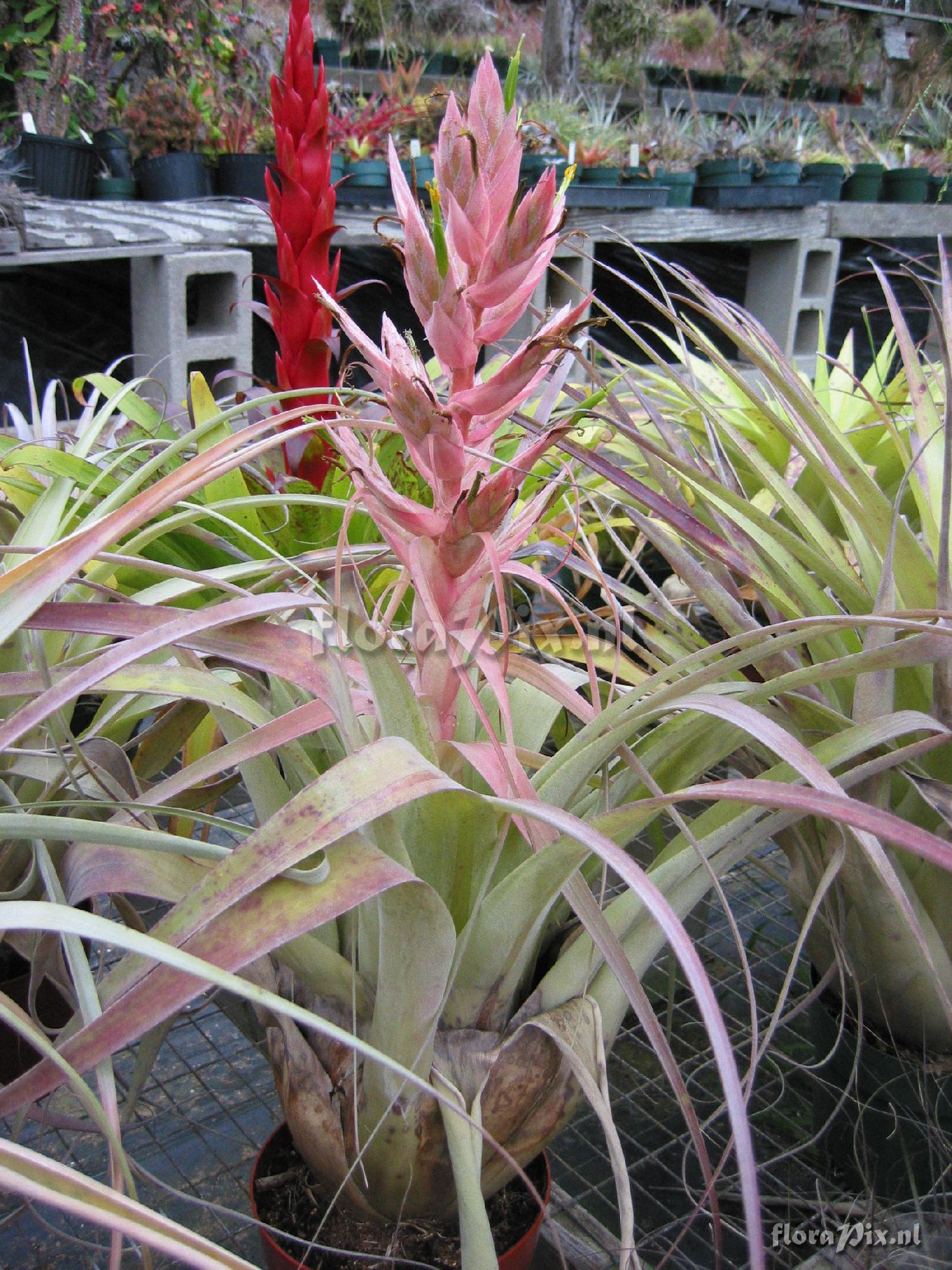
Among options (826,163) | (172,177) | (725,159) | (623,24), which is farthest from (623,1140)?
(623,24)

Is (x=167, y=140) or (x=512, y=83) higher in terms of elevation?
(x=167, y=140)

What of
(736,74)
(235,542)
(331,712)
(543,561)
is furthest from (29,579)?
(736,74)

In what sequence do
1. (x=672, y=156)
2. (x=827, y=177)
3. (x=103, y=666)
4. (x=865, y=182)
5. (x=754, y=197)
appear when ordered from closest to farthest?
(x=103, y=666)
(x=754, y=197)
(x=672, y=156)
(x=827, y=177)
(x=865, y=182)

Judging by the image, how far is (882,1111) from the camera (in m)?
0.53

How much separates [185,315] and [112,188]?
0.61 meters

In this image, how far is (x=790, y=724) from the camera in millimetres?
553

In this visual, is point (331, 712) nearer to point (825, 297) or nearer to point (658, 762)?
point (658, 762)

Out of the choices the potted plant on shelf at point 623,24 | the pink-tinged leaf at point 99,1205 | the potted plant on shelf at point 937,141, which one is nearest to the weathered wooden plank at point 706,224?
the potted plant on shelf at point 937,141

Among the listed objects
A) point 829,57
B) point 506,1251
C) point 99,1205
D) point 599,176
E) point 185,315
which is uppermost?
point 829,57

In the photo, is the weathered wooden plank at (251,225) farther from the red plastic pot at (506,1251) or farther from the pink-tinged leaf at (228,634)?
the red plastic pot at (506,1251)

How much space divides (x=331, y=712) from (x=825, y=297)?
2.82 m

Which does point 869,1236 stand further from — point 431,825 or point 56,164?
point 56,164

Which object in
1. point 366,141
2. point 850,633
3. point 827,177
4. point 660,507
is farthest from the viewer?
point 827,177

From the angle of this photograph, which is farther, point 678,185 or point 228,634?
point 678,185
